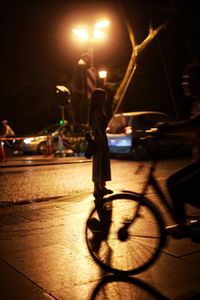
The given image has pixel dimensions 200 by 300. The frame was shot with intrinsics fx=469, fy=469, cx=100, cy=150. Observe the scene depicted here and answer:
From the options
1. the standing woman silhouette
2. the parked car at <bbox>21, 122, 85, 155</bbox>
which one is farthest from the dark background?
the standing woman silhouette

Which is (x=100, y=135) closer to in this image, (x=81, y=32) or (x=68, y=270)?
(x=68, y=270)

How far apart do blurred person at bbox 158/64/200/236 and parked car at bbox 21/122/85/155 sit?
1419cm

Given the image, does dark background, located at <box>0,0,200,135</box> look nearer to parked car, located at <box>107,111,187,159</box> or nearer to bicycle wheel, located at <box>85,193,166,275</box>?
parked car, located at <box>107,111,187,159</box>

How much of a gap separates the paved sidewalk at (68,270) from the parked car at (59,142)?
40.7 ft

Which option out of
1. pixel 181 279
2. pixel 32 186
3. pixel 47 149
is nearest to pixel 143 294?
pixel 181 279

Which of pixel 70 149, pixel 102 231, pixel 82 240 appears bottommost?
pixel 70 149

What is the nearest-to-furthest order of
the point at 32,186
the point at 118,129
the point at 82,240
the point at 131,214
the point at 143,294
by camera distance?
the point at 143,294
the point at 131,214
the point at 82,240
the point at 32,186
the point at 118,129

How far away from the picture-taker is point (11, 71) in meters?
31.3

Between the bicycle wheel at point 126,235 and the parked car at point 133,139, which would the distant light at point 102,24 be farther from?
the bicycle wheel at point 126,235

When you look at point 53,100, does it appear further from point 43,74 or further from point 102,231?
point 102,231

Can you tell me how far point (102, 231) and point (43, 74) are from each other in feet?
83.4

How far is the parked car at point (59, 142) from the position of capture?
19391 millimetres

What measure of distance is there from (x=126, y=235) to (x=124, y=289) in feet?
2.50

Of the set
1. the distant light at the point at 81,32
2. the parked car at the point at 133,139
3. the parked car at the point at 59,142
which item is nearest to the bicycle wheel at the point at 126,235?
the parked car at the point at 133,139
